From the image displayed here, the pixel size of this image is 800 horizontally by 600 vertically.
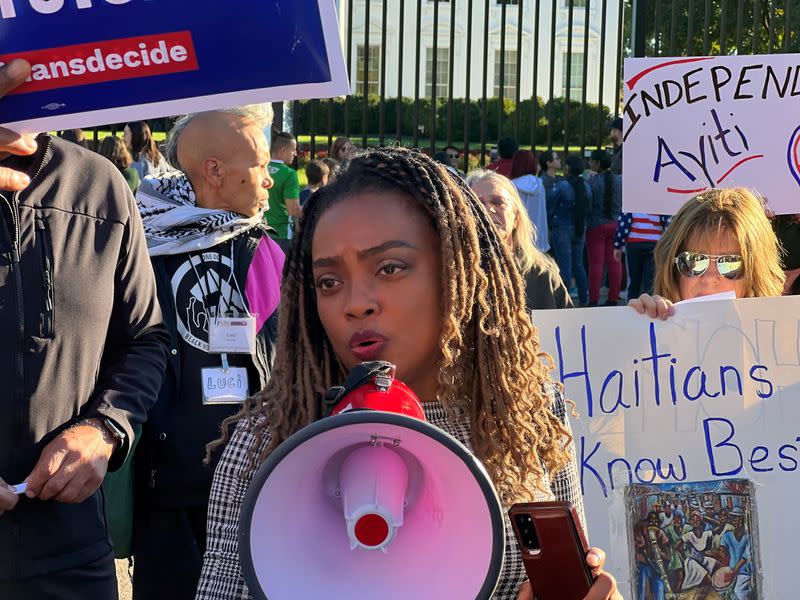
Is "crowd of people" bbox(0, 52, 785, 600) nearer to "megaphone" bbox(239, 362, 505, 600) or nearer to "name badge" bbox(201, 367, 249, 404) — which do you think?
"name badge" bbox(201, 367, 249, 404)

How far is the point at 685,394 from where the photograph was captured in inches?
127

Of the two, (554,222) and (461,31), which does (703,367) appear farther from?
(461,31)

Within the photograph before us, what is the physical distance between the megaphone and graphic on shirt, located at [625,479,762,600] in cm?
169

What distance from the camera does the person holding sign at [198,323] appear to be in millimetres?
3246

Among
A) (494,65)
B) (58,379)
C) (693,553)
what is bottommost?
(693,553)

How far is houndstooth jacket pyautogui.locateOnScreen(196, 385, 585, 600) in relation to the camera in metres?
1.54

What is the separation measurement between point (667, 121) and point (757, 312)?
1506 mm

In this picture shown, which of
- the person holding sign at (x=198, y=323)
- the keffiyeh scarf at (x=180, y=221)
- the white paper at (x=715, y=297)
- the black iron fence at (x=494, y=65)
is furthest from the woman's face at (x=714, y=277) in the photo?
the black iron fence at (x=494, y=65)

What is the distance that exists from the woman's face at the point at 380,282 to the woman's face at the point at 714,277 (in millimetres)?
1923

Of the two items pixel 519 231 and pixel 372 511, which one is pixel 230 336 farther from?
pixel 372 511

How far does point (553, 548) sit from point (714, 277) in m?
2.17

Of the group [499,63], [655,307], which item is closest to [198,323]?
[655,307]

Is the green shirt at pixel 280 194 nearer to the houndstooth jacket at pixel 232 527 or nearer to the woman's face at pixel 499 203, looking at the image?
the woman's face at pixel 499 203

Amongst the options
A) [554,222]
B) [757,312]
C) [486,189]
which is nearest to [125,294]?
[757,312]
